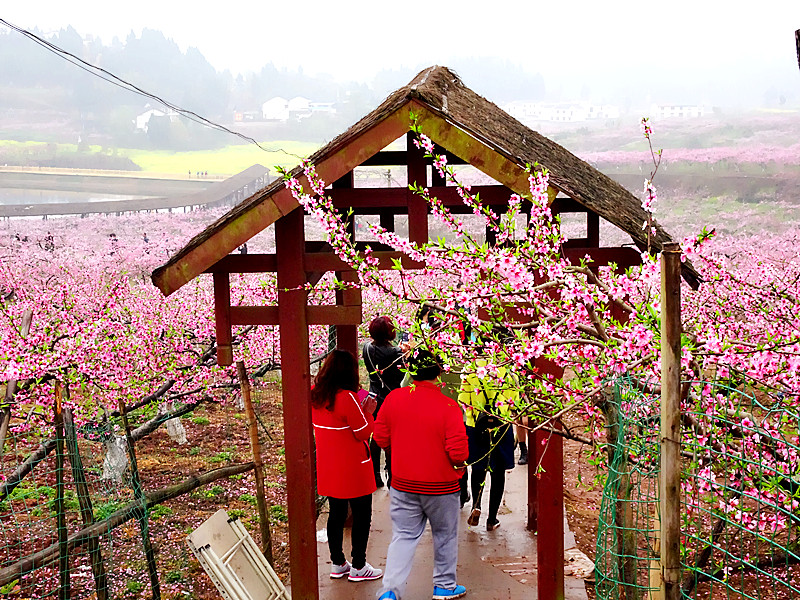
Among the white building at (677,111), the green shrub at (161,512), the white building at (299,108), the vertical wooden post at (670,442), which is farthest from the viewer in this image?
the white building at (299,108)

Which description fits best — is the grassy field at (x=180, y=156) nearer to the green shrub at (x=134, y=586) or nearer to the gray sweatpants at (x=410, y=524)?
the green shrub at (x=134, y=586)

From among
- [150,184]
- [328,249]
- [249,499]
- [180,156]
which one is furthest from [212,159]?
[328,249]

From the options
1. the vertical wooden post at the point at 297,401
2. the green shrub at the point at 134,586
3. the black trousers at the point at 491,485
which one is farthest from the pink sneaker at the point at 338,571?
the green shrub at the point at 134,586

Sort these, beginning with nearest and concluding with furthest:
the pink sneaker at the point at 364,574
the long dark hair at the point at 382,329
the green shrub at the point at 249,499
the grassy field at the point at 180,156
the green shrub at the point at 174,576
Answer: the pink sneaker at the point at 364,574
the long dark hair at the point at 382,329
the green shrub at the point at 174,576
the green shrub at the point at 249,499
the grassy field at the point at 180,156

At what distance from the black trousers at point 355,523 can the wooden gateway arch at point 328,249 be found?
0.34 m

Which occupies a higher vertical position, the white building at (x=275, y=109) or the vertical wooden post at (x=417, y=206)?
the white building at (x=275, y=109)

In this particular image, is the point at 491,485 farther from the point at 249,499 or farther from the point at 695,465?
the point at 249,499

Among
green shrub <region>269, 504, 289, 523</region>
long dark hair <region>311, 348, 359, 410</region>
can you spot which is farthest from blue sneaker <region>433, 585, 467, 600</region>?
green shrub <region>269, 504, 289, 523</region>

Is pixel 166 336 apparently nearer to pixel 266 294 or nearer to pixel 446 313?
pixel 266 294

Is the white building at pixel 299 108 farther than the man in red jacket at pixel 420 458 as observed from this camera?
Yes

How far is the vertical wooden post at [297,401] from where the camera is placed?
477 centimetres

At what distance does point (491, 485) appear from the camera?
20.1ft

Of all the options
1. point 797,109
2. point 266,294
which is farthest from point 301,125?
point 266,294

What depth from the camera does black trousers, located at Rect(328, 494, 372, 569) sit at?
5168 millimetres
